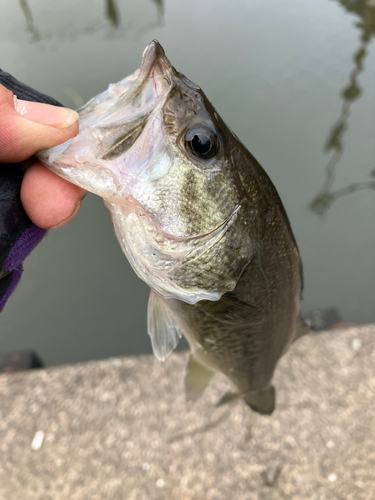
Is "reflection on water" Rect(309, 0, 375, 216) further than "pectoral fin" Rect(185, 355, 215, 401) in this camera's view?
Yes

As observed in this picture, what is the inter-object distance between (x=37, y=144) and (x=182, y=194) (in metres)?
0.43

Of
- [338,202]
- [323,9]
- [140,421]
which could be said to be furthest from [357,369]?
[323,9]

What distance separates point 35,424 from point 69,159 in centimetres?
193

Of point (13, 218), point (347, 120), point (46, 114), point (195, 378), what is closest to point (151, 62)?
point (46, 114)

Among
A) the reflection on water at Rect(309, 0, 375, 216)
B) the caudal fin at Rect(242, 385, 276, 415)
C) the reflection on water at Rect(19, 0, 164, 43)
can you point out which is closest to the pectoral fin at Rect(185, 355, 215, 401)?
the caudal fin at Rect(242, 385, 276, 415)

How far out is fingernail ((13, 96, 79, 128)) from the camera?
875 millimetres

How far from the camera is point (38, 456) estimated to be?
1.97 metres

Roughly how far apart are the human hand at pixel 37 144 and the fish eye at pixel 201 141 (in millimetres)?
321

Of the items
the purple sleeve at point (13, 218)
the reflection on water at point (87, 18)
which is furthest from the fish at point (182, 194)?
the reflection on water at point (87, 18)

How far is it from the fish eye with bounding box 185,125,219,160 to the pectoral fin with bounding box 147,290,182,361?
669mm

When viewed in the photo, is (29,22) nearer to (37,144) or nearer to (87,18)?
(87,18)

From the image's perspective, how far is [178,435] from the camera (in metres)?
2.08

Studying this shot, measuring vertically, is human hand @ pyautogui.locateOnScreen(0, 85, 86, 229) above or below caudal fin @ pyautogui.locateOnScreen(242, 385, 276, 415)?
above

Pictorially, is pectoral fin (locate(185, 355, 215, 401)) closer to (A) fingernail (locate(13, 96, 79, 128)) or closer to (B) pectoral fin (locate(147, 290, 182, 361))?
(B) pectoral fin (locate(147, 290, 182, 361))
